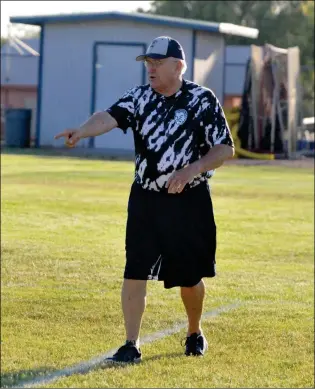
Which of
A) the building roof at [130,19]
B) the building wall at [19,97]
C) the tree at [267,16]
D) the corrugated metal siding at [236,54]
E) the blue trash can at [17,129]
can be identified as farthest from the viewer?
the tree at [267,16]

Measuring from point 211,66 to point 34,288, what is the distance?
30.0 metres

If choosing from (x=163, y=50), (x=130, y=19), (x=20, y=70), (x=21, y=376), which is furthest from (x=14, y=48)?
(x=163, y=50)

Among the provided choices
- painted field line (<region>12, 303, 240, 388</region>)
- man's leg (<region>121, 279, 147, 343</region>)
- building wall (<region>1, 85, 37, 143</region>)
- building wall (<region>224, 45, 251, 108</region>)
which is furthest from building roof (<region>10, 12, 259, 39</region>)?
man's leg (<region>121, 279, 147, 343</region>)

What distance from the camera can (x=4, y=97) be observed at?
5422cm

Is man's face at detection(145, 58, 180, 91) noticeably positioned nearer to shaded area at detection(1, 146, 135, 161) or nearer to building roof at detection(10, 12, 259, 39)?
shaded area at detection(1, 146, 135, 161)

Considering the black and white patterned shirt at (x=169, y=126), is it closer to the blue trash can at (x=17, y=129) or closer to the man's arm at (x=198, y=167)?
the man's arm at (x=198, y=167)

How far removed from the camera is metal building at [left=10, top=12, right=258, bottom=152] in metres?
38.7

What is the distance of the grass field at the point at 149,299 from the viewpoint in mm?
7555

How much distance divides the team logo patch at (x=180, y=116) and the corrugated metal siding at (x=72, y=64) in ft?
105

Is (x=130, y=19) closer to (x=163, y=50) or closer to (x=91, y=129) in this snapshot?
(x=163, y=50)

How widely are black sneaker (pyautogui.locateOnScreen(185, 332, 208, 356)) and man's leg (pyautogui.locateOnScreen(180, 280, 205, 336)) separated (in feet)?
0.11

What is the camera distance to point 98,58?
39.2 meters

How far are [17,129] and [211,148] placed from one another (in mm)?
33301

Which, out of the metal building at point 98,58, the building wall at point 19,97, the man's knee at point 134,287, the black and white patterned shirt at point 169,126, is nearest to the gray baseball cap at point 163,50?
the black and white patterned shirt at point 169,126
